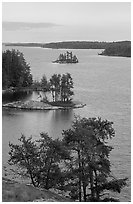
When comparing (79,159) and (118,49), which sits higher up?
(118,49)

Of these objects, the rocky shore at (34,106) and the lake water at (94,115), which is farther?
the rocky shore at (34,106)

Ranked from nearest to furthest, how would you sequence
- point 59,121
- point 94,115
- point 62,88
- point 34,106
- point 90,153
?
point 90,153 → point 59,121 → point 94,115 → point 34,106 → point 62,88

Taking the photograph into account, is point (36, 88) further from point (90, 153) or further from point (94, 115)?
point (90, 153)

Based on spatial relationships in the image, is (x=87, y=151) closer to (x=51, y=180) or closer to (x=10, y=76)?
(x=51, y=180)

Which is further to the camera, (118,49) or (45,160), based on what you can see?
(118,49)

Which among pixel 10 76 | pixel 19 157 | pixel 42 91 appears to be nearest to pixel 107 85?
pixel 42 91

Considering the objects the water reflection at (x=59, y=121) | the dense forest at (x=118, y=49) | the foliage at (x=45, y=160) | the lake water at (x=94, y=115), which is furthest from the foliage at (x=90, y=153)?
the dense forest at (x=118, y=49)

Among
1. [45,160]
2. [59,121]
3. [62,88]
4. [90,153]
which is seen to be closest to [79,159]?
[90,153]

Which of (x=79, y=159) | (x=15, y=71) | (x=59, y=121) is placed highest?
(x=15, y=71)

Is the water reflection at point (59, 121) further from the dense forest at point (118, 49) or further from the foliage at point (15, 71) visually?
the dense forest at point (118, 49)

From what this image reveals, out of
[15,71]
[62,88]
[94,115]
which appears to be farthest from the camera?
[15,71]

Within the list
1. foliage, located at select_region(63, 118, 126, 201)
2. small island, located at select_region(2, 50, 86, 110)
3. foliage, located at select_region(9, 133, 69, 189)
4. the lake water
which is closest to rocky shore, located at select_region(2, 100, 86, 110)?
small island, located at select_region(2, 50, 86, 110)
